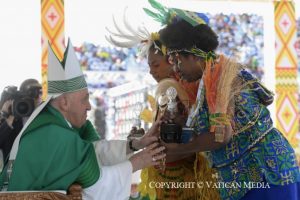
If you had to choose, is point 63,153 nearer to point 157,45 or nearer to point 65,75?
point 65,75

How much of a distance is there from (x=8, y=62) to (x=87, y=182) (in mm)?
5208

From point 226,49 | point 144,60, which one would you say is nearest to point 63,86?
point 144,60

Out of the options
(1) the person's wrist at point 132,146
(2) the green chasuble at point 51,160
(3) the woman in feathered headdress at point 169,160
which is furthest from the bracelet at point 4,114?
(2) the green chasuble at point 51,160

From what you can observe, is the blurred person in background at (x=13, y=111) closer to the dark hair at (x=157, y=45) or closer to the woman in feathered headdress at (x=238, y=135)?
the dark hair at (x=157, y=45)

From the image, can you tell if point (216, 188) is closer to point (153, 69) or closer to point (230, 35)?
point (153, 69)

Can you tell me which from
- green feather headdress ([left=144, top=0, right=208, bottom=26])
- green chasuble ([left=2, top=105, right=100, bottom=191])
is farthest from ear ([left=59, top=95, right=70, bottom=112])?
green feather headdress ([left=144, top=0, right=208, bottom=26])

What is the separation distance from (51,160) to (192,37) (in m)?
1.12

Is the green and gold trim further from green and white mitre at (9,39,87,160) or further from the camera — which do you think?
the camera

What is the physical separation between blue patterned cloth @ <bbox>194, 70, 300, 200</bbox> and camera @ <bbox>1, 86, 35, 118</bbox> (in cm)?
215

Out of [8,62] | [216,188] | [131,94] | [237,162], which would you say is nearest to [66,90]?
[237,162]

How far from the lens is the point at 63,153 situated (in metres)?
2.16

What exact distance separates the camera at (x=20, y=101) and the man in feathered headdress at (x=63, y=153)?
201 cm

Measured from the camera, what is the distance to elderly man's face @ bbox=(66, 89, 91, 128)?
7.75 feet

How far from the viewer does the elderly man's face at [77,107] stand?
2.36 m
